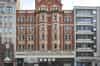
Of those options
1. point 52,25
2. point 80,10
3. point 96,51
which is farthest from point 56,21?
point 96,51

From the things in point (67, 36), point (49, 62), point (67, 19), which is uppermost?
point (67, 19)

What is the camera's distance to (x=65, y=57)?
18500mm

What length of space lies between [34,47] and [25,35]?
821 mm

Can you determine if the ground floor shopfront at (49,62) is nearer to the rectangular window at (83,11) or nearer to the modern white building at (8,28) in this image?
the modern white building at (8,28)

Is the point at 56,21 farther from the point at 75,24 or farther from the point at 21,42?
the point at 21,42

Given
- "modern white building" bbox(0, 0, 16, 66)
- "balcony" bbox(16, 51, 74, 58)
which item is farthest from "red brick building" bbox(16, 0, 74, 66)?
"modern white building" bbox(0, 0, 16, 66)

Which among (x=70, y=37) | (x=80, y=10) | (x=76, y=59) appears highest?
(x=80, y=10)

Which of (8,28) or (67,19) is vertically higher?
(67,19)

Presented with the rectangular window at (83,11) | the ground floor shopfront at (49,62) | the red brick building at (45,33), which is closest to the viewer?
the ground floor shopfront at (49,62)

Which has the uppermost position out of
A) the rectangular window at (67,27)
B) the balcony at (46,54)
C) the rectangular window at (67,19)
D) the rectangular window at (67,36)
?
the rectangular window at (67,19)

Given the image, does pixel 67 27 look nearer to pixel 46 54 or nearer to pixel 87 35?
pixel 87 35

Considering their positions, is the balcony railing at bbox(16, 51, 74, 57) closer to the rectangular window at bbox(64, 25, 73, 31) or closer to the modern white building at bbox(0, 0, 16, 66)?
the modern white building at bbox(0, 0, 16, 66)

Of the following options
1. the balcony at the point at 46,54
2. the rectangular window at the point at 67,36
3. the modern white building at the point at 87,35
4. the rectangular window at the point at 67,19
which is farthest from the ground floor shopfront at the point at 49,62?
the rectangular window at the point at 67,19

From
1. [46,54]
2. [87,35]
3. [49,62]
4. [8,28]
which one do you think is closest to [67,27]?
[87,35]
